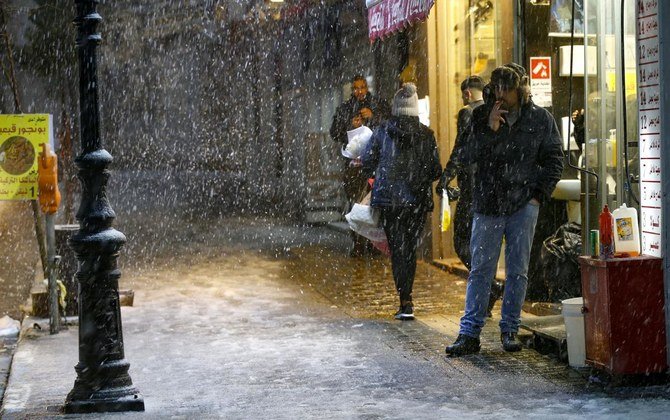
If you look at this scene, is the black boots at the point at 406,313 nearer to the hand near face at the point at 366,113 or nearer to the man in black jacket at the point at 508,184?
the man in black jacket at the point at 508,184

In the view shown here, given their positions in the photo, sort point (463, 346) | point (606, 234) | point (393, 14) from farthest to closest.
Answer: point (393, 14) < point (463, 346) < point (606, 234)

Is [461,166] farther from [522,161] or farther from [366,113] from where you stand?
[366,113]

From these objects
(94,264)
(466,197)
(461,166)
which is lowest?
(94,264)

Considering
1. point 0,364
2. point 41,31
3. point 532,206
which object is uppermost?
point 41,31

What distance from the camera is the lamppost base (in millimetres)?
6477

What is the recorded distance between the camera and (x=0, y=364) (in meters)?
8.49

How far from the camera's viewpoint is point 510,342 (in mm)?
7930

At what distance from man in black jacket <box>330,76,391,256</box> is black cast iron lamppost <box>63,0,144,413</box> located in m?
A: 6.90

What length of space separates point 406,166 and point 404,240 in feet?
2.21

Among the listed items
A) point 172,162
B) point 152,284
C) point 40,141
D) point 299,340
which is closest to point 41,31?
point 172,162

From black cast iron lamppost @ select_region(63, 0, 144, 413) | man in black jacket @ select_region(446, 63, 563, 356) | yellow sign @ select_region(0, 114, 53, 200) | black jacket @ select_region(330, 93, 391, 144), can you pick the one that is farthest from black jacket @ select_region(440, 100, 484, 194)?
black jacket @ select_region(330, 93, 391, 144)

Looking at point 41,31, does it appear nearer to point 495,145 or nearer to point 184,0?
point 184,0

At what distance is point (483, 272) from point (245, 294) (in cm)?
419

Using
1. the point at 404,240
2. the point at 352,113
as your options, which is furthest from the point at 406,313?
the point at 352,113
